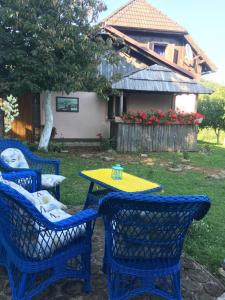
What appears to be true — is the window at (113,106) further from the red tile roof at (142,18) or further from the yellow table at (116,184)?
the yellow table at (116,184)

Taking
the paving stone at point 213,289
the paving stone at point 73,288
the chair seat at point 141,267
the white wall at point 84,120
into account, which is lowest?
the paving stone at point 213,289

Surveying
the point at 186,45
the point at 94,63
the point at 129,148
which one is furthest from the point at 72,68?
the point at 186,45

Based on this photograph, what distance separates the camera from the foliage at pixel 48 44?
310 inches

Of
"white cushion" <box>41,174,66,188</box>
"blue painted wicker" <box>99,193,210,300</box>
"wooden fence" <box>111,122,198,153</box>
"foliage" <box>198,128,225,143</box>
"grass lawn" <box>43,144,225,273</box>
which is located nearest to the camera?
"blue painted wicker" <box>99,193,210,300</box>

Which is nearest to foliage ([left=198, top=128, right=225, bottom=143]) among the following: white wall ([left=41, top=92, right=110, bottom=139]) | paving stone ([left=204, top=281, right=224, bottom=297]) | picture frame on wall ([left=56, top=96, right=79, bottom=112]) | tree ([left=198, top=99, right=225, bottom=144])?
tree ([left=198, top=99, right=225, bottom=144])

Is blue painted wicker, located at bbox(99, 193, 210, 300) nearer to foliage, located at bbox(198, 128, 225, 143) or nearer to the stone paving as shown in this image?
the stone paving

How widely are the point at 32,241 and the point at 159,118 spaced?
9.12 meters

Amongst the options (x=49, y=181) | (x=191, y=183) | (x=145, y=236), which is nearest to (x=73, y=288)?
(x=145, y=236)

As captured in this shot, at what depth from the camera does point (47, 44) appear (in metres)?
7.95

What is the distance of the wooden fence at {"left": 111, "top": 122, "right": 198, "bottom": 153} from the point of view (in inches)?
420

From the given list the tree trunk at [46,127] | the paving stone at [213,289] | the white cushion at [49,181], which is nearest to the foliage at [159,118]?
the tree trunk at [46,127]

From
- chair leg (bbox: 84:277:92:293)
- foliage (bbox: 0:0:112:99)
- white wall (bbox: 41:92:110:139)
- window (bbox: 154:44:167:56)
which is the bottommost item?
chair leg (bbox: 84:277:92:293)

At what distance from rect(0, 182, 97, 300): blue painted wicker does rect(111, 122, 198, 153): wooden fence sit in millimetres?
8212

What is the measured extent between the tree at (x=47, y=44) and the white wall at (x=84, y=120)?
3236 millimetres
